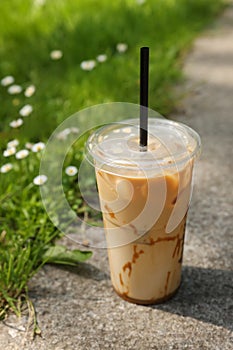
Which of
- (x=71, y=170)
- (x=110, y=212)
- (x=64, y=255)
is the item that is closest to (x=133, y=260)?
(x=110, y=212)

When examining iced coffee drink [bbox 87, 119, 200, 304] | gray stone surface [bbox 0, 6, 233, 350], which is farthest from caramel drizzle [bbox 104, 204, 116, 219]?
gray stone surface [bbox 0, 6, 233, 350]

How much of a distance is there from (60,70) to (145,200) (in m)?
2.04

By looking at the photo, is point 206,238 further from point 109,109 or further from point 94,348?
point 109,109

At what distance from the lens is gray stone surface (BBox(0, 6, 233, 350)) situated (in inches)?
66.3

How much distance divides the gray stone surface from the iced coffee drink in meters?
0.08

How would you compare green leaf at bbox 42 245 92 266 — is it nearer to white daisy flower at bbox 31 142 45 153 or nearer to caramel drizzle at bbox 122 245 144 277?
caramel drizzle at bbox 122 245 144 277

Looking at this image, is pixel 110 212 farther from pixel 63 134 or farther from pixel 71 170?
pixel 63 134

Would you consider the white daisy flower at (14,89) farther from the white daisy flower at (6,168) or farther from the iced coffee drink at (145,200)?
the iced coffee drink at (145,200)

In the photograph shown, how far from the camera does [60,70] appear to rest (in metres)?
3.48

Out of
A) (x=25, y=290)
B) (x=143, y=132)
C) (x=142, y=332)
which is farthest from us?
(x=25, y=290)

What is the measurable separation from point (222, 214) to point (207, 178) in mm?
280

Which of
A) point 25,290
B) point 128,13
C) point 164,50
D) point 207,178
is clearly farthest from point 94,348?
point 128,13

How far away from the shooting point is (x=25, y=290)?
1.88 metres

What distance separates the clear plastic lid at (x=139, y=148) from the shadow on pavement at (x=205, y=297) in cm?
49
